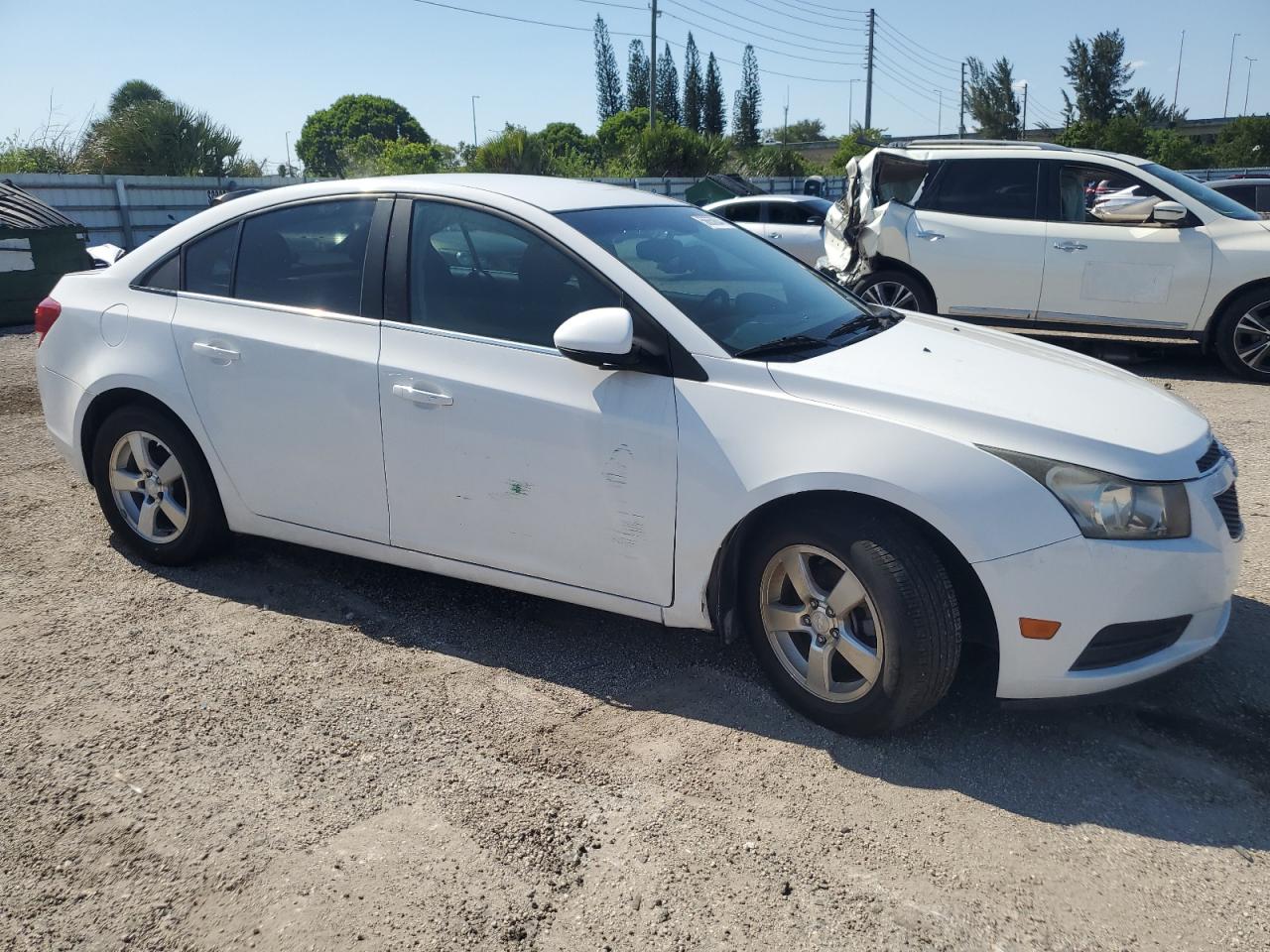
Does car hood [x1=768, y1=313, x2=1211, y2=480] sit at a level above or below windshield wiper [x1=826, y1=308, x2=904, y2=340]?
below

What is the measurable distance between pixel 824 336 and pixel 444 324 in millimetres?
1360

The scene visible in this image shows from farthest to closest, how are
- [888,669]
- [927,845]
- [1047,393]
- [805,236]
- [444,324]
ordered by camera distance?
[805,236]
[444,324]
[1047,393]
[888,669]
[927,845]

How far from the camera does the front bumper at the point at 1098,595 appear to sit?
2828mm

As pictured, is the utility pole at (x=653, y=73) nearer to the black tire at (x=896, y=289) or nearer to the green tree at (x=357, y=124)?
the black tire at (x=896, y=289)

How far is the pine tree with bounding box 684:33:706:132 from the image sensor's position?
85.4 m

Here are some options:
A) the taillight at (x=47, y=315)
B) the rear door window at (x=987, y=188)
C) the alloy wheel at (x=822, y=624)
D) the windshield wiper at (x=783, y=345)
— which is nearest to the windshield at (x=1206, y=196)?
the rear door window at (x=987, y=188)

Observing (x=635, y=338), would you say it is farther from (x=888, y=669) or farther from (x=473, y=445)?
(x=888, y=669)

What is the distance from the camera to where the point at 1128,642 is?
9.64 feet

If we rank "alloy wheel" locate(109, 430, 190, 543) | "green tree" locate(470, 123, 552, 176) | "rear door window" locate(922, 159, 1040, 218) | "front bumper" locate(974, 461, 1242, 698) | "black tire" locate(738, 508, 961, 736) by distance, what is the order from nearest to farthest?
1. "front bumper" locate(974, 461, 1242, 698)
2. "black tire" locate(738, 508, 961, 736)
3. "alloy wheel" locate(109, 430, 190, 543)
4. "rear door window" locate(922, 159, 1040, 218)
5. "green tree" locate(470, 123, 552, 176)

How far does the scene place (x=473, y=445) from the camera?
140 inches

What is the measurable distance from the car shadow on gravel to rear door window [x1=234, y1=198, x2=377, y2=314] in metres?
1.23

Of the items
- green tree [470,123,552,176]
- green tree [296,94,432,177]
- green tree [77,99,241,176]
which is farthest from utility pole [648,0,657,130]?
green tree [296,94,432,177]

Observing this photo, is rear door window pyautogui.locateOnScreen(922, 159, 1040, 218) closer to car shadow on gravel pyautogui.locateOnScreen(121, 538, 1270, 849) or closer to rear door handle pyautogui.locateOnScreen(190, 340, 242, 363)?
car shadow on gravel pyautogui.locateOnScreen(121, 538, 1270, 849)

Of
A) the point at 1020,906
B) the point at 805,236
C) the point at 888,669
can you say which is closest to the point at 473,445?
the point at 888,669
